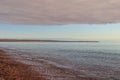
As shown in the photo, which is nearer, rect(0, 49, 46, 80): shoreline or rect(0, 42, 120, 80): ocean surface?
rect(0, 49, 46, 80): shoreline

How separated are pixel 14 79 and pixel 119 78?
10.4 meters

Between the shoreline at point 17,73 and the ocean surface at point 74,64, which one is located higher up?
the shoreline at point 17,73

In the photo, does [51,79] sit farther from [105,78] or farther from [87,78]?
[105,78]

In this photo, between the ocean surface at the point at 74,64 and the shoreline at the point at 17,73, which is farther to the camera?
the ocean surface at the point at 74,64

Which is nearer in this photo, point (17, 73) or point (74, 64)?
point (17, 73)

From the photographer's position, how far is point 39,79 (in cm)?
1655

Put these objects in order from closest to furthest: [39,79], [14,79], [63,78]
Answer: [14,79] → [39,79] → [63,78]

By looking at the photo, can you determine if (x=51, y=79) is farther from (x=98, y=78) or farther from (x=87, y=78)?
(x=98, y=78)

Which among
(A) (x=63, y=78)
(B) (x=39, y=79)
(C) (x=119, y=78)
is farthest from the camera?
(C) (x=119, y=78)

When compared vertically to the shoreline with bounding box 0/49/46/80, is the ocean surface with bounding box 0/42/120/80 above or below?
below

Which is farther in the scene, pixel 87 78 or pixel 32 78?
pixel 87 78

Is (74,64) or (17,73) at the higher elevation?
(17,73)

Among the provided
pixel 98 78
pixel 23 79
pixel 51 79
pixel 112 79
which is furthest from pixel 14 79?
pixel 112 79

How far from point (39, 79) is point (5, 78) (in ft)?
9.51
